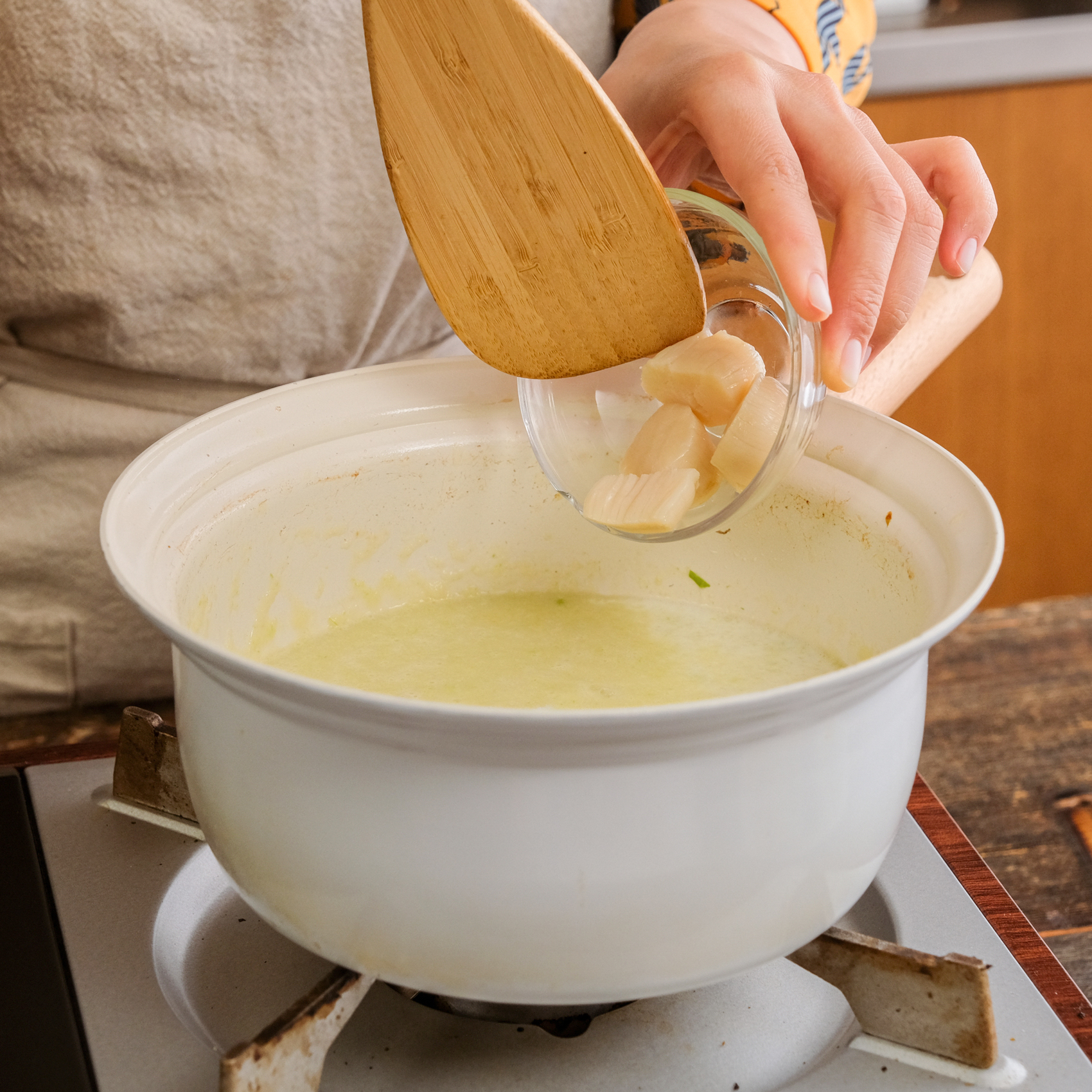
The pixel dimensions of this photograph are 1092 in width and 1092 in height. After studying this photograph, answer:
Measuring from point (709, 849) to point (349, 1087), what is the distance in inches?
8.0

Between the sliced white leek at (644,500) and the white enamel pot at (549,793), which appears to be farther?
the sliced white leek at (644,500)

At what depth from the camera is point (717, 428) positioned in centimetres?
68

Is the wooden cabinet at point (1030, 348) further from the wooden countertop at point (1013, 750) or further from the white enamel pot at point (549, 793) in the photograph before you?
the white enamel pot at point (549, 793)

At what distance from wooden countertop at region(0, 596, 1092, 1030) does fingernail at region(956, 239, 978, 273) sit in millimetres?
314

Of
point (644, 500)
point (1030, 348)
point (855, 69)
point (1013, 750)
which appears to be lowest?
point (1030, 348)

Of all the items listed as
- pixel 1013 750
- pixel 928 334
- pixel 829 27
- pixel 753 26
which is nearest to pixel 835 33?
pixel 829 27

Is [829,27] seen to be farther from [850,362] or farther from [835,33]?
[850,362]

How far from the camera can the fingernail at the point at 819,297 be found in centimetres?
56

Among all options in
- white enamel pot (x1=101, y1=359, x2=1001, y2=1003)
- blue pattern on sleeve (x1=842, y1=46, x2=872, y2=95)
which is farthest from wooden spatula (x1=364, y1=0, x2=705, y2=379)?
blue pattern on sleeve (x1=842, y1=46, x2=872, y2=95)

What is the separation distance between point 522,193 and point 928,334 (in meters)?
0.37

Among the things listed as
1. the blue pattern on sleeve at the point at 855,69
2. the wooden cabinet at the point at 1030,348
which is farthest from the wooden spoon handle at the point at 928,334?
the wooden cabinet at the point at 1030,348

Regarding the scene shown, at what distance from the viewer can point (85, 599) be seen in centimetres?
94

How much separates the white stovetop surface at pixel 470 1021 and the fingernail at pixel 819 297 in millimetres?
288

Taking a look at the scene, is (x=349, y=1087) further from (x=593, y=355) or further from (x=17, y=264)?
(x=17, y=264)
